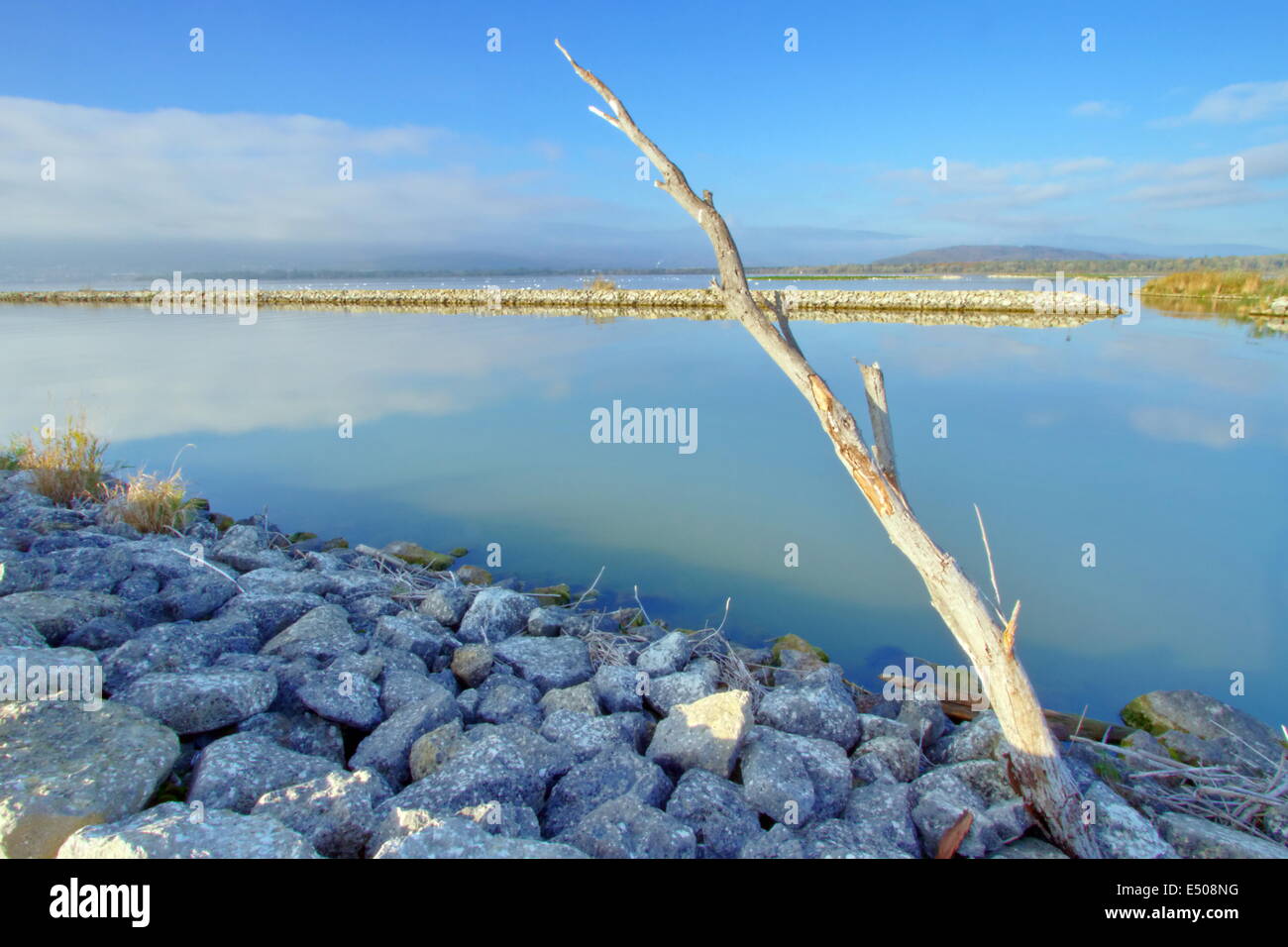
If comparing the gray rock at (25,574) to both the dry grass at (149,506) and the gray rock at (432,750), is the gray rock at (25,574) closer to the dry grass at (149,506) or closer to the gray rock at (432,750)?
the dry grass at (149,506)

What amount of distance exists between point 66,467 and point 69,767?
548 cm

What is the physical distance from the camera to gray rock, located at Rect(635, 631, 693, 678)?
11.5 ft

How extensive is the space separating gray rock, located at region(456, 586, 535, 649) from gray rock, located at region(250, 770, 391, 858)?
1625 millimetres

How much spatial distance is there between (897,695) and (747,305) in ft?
7.01

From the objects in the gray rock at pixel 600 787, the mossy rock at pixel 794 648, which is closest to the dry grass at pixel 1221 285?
the mossy rock at pixel 794 648

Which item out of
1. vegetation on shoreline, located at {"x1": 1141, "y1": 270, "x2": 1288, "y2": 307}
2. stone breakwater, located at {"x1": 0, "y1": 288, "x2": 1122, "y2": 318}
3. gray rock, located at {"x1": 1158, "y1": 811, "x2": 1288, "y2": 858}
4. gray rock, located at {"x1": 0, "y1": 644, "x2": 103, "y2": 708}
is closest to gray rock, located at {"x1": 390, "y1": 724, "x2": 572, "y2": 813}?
gray rock, located at {"x1": 0, "y1": 644, "x2": 103, "y2": 708}

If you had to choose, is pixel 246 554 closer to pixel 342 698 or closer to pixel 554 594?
pixel 554 594

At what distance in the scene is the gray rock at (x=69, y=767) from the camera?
1925 millimetres

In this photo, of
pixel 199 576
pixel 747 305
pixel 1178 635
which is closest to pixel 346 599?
pixel 199 576

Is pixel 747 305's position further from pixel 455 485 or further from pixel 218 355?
pixel 218 355

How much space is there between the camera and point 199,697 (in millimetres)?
2547

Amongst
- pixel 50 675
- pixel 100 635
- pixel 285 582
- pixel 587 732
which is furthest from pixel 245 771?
pixel 285 582

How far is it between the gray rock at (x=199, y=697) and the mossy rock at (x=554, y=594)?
2.24m
